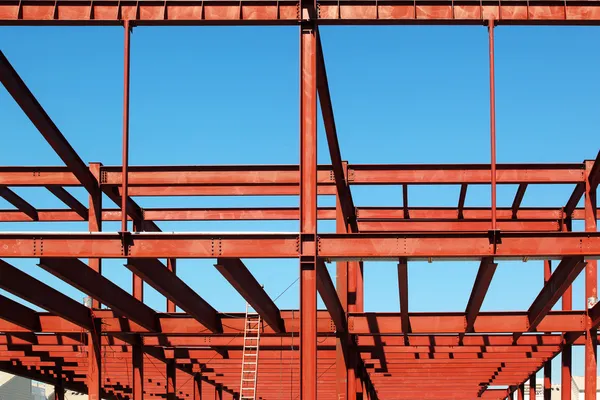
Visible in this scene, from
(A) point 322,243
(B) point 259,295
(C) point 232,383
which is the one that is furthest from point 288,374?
(A) point 322,243

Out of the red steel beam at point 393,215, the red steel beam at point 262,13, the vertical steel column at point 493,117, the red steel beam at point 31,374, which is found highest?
the red steel beam at point 262,13

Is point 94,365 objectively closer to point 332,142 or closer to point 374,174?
point 332,142

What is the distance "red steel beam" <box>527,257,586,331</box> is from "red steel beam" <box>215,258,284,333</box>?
5.95 metres

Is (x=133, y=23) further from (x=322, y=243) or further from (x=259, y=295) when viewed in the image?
(x=259, y=295)

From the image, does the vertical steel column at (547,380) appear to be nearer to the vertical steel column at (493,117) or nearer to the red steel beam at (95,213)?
the red steel beam at (95,213)

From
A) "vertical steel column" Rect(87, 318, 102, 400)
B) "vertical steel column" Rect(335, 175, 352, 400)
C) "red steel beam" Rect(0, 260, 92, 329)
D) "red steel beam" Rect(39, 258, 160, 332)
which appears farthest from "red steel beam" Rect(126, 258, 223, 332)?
"vertical steel column" Rect(335, 175, 352, 400)

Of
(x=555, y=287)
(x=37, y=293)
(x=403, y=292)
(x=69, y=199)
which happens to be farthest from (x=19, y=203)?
(x=555, y=287)

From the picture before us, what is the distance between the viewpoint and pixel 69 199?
28.2 m

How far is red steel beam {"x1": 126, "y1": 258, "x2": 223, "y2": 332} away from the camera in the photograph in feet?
59.5

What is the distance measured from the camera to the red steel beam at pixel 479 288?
18.0m

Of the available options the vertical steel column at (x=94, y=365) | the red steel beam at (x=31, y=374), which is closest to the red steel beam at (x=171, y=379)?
the red steel beam at (x=31, y=374)

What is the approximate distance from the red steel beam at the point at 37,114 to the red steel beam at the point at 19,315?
336cm

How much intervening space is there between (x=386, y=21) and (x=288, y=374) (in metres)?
22.2

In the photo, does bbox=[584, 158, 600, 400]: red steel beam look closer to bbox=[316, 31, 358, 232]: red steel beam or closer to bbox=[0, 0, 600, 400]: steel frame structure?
bbox=[0, 0, 600, 400]: steel frame structure
